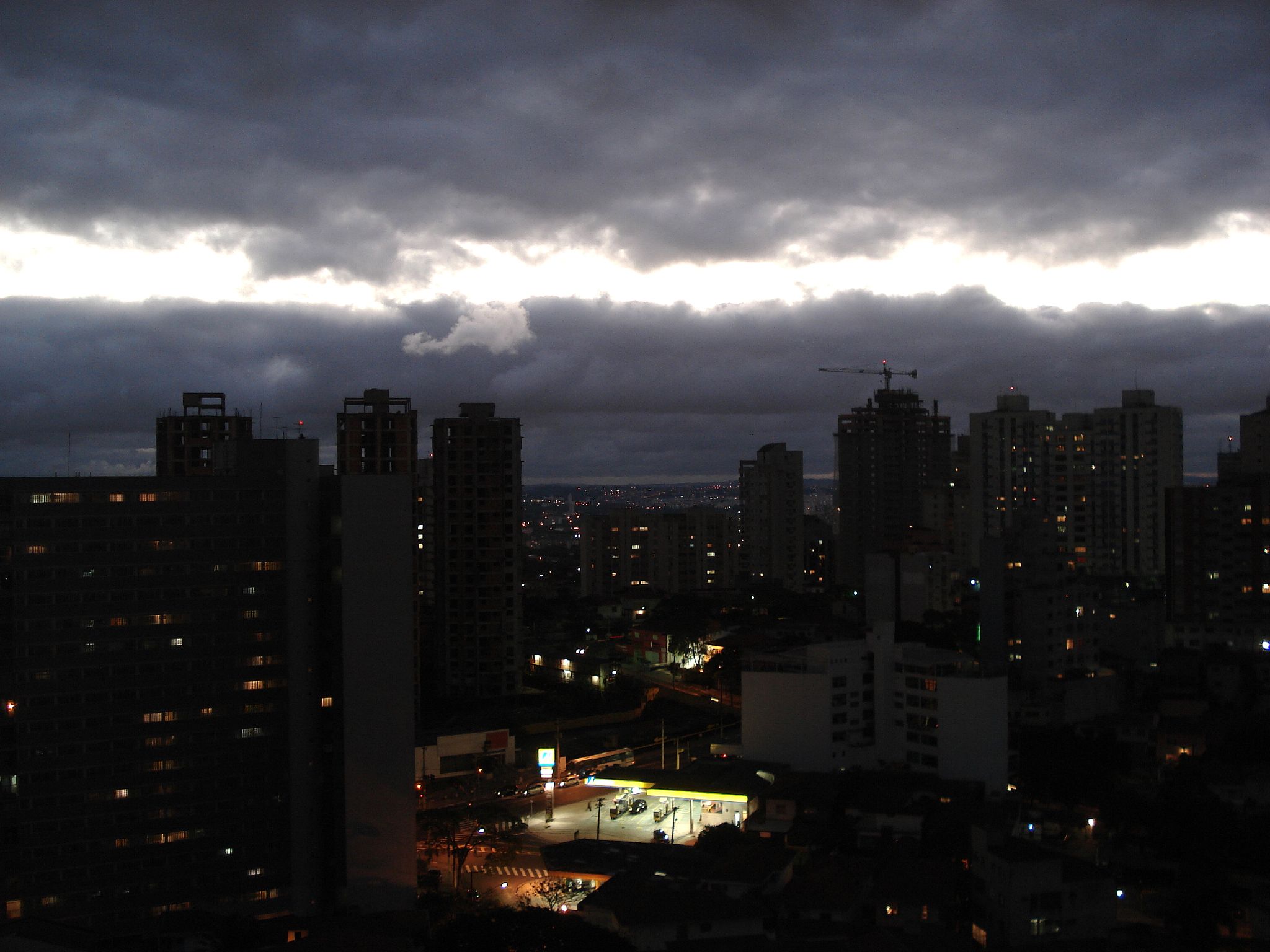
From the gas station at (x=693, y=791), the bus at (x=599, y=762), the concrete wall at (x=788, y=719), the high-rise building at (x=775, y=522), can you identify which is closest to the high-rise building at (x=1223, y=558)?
the concrete wall at (x=788, y=719)

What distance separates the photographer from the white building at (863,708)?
2600cm

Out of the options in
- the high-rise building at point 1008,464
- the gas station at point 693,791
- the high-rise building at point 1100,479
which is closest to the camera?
the gas station at point 693,791

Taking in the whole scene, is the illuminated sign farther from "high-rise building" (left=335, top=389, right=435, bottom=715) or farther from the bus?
"high-rise building" (left=335, top=389, right=435, bottom=715)

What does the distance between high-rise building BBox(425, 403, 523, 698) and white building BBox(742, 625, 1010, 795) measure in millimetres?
12799

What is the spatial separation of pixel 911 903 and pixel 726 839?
164 inches

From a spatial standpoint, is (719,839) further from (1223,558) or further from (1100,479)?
(1100,479)

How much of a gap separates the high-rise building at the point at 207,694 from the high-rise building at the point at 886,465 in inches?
2350

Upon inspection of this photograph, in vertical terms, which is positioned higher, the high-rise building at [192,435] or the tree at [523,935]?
the high-rise building at [192,435]

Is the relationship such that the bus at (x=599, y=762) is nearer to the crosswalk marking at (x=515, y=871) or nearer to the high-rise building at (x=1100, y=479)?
the crosswalk marking at (x=515, y=871)

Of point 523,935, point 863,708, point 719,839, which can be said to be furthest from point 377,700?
point 863,708

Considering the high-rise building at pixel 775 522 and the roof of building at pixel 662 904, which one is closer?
the roof of building at pixel 662 904

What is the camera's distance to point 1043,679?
33.9 metres

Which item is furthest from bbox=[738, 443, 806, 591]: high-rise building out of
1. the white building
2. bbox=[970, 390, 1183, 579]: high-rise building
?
the white building

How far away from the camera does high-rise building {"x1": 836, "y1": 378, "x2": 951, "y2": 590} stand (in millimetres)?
79312
